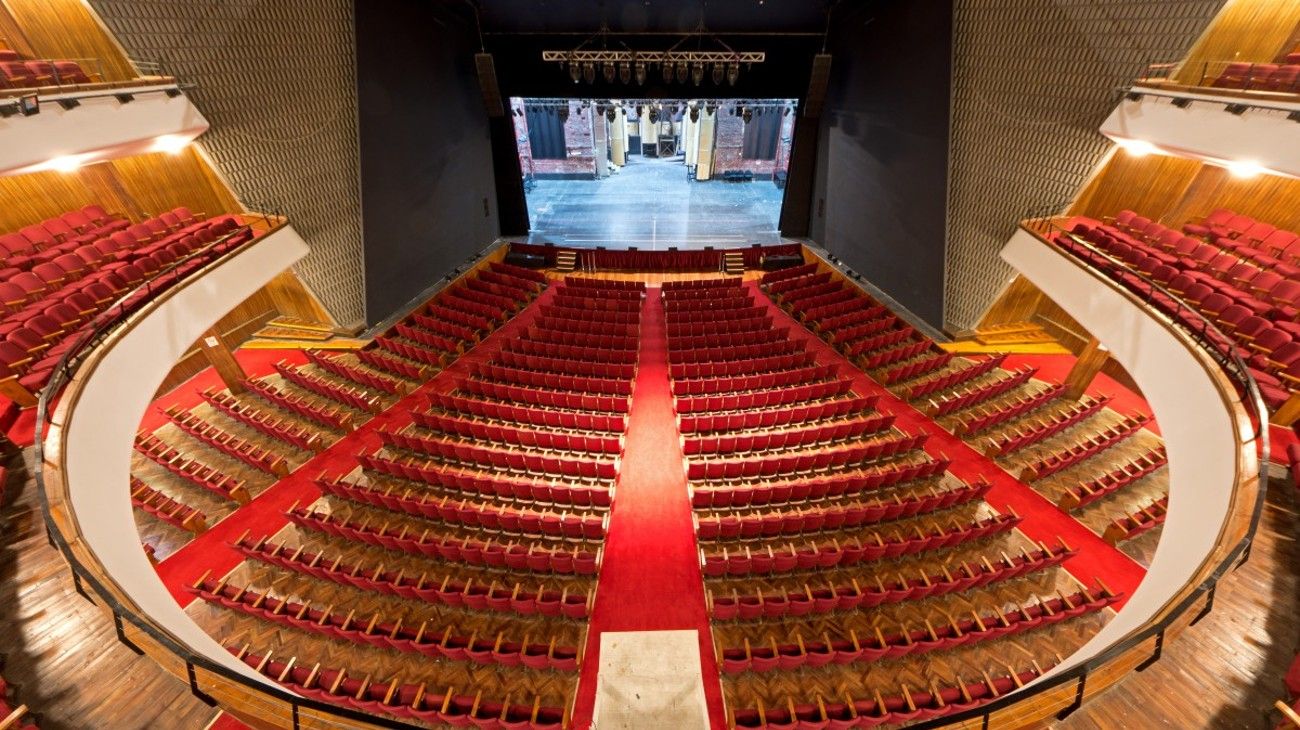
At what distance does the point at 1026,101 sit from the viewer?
732cm

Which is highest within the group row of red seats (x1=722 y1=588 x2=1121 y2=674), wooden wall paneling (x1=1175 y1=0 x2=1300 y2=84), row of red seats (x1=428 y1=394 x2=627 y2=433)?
wooden wall paneling (x1=1175 y1=0 x2=1300 y2=84)

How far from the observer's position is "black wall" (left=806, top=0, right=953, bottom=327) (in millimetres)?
8570

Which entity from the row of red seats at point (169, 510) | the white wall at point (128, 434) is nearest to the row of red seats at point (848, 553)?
the white wall at point (128, 434)

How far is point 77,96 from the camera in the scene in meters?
5.20

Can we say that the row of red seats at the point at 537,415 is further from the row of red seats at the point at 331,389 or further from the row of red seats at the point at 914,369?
the row of red seats at the point at 914,369

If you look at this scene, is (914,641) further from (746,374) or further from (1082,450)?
(746,374)

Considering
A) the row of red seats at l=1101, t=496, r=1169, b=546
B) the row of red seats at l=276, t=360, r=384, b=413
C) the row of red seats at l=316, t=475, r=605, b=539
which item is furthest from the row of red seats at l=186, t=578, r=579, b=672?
the row of red seats at l=1101, t=496, r=1169, b=546

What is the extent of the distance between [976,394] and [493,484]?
5.64m

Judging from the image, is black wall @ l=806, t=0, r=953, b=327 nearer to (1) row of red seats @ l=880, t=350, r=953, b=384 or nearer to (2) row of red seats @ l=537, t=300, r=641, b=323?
(1) row of red seats @ l=880, t=350, r=953, b=384

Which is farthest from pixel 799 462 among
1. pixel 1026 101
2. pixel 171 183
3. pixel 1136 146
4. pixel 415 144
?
pixel 171 183

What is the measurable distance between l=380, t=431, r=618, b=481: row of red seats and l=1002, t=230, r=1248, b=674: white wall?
3.94 m

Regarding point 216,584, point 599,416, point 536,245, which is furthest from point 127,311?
point 536,245

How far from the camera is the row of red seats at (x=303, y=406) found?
6664 millimetres

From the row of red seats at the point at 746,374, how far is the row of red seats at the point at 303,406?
4013 mm
